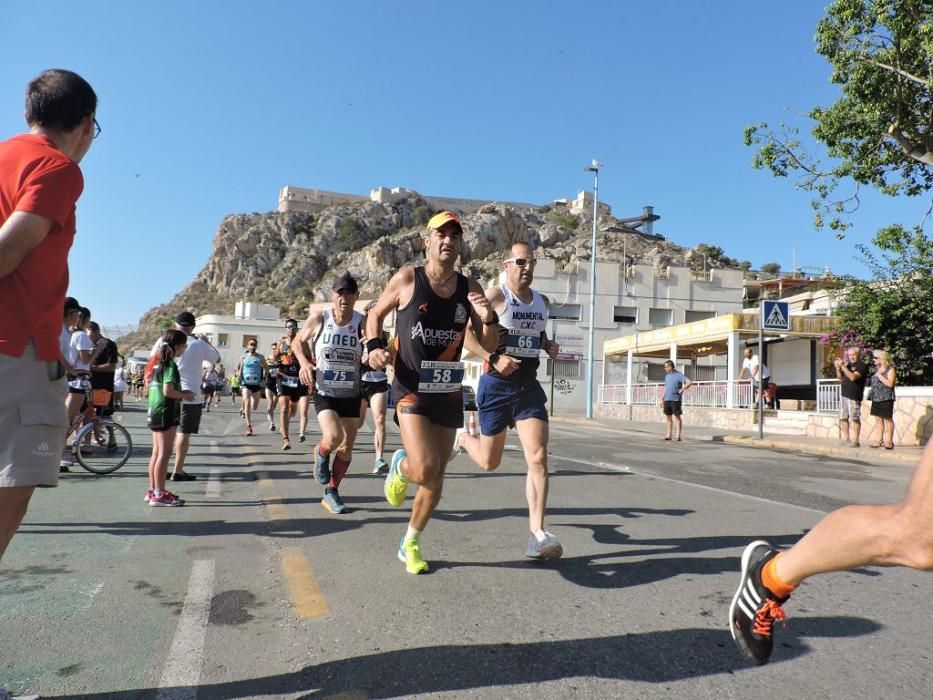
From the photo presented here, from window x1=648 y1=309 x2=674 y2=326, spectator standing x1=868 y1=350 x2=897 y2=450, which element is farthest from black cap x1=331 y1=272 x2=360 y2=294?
window x1=648 y1=309 x2=674 y2=326

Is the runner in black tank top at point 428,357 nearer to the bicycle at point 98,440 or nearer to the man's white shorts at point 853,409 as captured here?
the bicycle at point 98,440

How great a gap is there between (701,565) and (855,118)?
15.1 metres

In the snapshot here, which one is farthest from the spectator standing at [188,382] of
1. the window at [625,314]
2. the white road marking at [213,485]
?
the window at [625,314]

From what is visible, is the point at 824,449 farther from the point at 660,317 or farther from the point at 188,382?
the point at 660,317

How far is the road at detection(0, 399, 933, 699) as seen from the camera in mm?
2414

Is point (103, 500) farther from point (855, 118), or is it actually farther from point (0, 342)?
point (855, 118)

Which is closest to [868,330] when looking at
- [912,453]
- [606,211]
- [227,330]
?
[912,453]

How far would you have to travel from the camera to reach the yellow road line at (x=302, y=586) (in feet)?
10.3

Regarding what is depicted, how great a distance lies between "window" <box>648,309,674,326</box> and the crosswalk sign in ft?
122

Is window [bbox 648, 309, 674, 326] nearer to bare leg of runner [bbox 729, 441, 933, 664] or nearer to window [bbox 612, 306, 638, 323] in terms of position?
window [bbox 612, 306, 638, 323]

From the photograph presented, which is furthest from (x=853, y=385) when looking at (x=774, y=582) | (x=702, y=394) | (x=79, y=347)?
(x=79, y=347)

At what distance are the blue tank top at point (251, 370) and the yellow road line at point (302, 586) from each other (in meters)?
10.2

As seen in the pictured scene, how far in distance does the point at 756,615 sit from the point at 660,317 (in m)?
51.8

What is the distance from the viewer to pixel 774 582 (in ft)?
7.64
